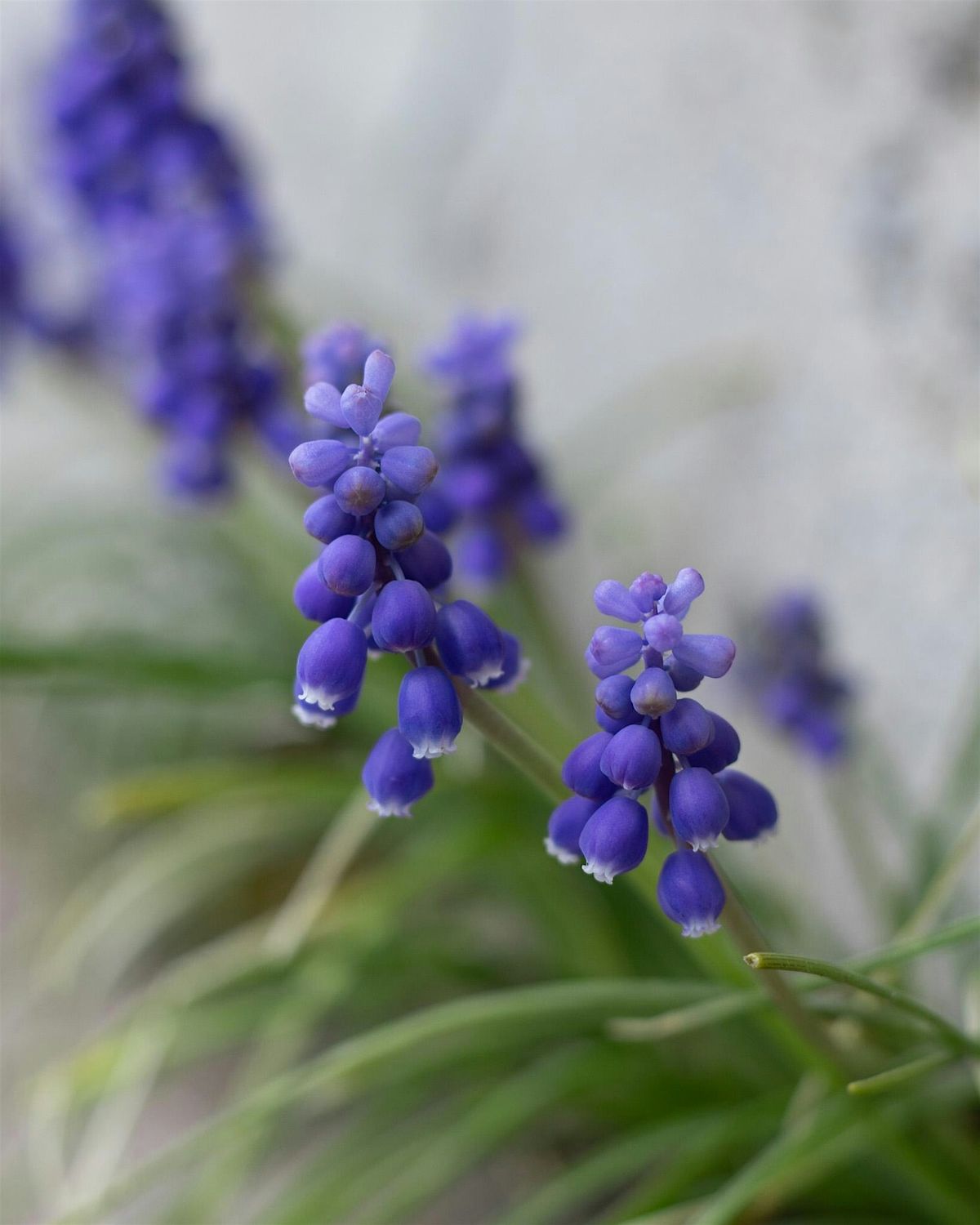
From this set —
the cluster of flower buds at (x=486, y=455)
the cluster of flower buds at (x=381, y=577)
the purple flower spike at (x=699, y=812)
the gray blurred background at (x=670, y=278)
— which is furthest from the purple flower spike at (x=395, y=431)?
the gray blurred background at (x=670, y=278)

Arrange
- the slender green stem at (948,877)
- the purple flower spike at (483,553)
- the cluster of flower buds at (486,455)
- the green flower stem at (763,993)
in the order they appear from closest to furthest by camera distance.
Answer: the green flower stem at (763,993) → the slender green stem at (948,877) → the cluster of flower buds at (486,455) → the purple flower spike at (483,553)

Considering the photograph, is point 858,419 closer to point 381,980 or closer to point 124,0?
point 381,980

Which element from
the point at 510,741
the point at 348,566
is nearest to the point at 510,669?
the point at 510,741

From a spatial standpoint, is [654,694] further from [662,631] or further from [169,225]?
[169,225]

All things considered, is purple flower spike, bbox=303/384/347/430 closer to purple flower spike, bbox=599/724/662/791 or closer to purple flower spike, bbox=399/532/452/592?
purple flower spike, bbox=399/532/452/592

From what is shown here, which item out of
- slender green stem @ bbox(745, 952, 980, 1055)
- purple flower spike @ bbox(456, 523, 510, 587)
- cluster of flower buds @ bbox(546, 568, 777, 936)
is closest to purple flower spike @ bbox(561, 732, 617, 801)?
cluster of flower buds @ bbox(546, 568, 777, 936)

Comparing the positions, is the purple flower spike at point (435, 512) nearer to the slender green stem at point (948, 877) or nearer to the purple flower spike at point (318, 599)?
the purple flower spike at point (318, 599)
